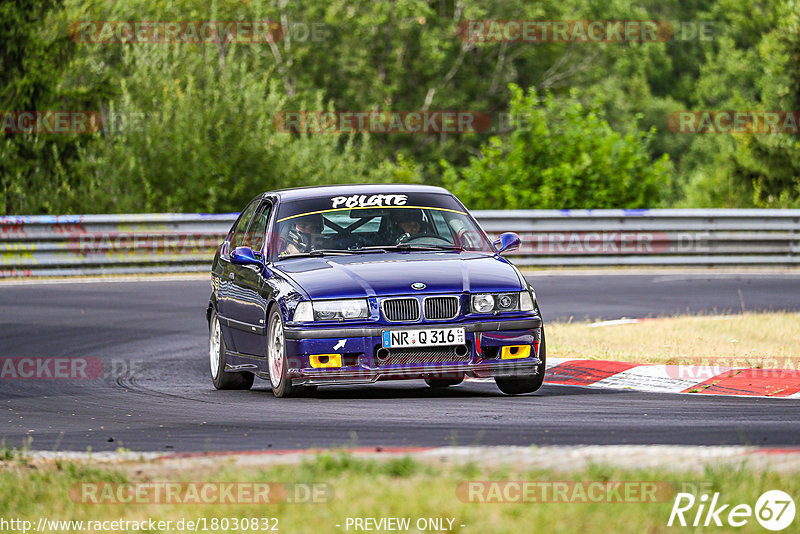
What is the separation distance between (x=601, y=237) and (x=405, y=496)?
1904cm

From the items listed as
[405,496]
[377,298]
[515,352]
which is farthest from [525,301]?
[405,496]

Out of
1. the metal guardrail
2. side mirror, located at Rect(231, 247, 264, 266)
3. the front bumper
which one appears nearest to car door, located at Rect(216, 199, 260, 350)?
side mirror, located at Rect(231, 247, 264, 266)

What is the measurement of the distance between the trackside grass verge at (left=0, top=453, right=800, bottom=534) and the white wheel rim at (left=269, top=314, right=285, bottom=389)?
3435 millimetres

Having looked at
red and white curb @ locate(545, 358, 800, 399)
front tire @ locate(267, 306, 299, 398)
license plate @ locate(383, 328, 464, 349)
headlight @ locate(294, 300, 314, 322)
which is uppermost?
headlight @ locate(294, 300, 314, 322)

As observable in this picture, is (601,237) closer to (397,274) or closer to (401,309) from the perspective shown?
(397,274)

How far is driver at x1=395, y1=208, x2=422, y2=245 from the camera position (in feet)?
34.4

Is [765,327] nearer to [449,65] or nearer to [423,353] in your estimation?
[423,353]

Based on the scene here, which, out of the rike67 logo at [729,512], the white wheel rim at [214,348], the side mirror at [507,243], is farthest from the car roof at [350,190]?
the rike67 logo at [729,512]

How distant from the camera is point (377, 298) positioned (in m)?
9.22

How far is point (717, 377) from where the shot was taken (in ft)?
33.3

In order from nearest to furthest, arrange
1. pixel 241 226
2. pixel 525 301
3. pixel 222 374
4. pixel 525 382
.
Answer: pixel 525 301 < pixel 525 382 < pixel 222 374 < pixel 241 226

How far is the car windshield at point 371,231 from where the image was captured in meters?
10.4

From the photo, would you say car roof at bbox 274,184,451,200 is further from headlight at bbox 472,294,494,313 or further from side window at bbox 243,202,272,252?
headlight at bbox 472,294,494,313

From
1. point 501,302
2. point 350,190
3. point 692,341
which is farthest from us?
point 692,341
